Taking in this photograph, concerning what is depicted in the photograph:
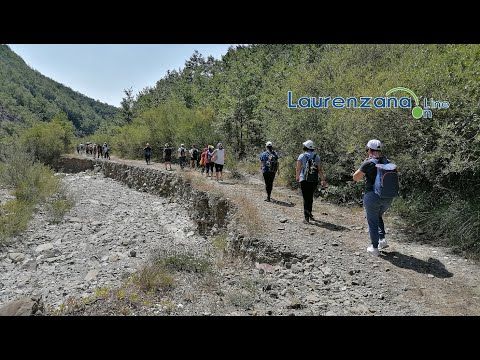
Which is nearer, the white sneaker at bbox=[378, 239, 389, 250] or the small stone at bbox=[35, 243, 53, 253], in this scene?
the white sneaker at bbox=[378, 239, 389, 250]

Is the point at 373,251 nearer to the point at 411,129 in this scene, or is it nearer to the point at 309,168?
the point at 309,168

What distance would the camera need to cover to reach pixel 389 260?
6172 millimetres

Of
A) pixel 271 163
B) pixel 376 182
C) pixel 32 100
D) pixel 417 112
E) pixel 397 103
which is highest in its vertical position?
pixel 32 100

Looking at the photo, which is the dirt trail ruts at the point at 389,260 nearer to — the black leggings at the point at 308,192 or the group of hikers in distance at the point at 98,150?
the black leggings at the point at 308,192

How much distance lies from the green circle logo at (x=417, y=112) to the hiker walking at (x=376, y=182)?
9.78 feet

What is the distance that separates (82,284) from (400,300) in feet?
23.4

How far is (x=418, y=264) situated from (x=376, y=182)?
5.35ft

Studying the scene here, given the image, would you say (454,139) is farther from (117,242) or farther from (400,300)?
(117,242)

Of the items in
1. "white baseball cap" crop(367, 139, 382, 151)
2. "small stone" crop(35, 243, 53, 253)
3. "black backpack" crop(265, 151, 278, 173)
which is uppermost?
"white baseball cap" crop(367, 139, 382, 151)

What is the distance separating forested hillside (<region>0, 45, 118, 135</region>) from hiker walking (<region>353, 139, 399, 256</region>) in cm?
8939

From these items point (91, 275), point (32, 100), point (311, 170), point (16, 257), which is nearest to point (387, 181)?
point (311, 170)

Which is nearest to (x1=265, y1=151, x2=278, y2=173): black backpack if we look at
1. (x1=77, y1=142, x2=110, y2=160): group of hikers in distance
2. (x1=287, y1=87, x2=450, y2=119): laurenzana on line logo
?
(x1=287, y1=87, x2=450, y2=119): laurenzana on line logo

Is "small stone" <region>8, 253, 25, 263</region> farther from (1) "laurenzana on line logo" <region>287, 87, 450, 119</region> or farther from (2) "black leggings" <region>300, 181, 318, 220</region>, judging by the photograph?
(1) "laurenzana on line logo" <region>287, 87, 450, 119</region>

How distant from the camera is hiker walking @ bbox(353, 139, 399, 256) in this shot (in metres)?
5.73
